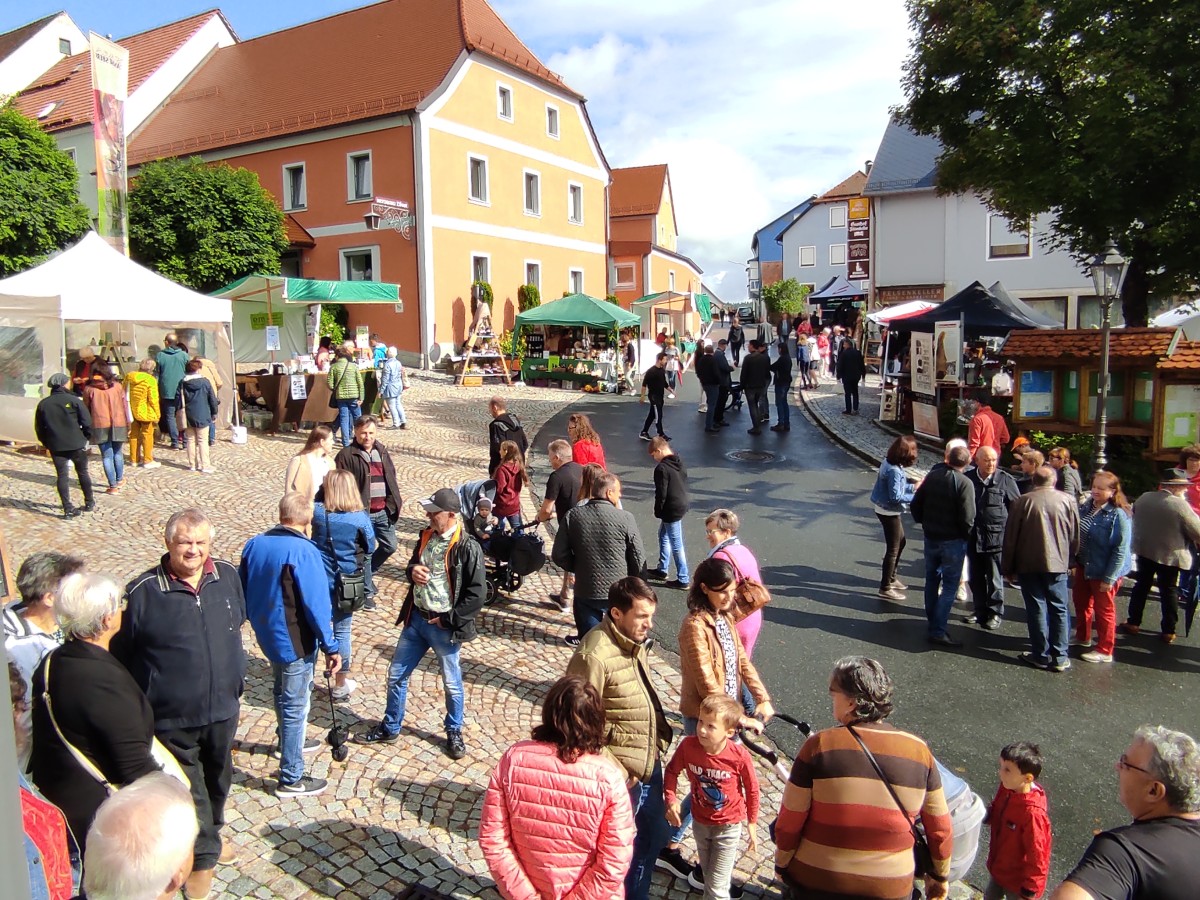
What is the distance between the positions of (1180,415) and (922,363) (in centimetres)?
513

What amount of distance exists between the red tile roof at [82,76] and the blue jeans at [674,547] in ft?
113

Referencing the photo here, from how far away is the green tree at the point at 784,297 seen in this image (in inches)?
1948

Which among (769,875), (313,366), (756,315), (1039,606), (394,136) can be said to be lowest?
(769,875)

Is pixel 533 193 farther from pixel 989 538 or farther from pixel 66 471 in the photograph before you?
pixel 989 538

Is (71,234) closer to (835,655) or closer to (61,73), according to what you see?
(61,73)

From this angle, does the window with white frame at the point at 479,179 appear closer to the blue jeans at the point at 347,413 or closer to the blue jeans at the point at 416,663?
the blue jeans at the point at 347,413

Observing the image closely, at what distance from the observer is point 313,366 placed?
18453mm

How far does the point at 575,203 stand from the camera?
34625 millimetres

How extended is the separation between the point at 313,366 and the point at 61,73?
29531 millimetres

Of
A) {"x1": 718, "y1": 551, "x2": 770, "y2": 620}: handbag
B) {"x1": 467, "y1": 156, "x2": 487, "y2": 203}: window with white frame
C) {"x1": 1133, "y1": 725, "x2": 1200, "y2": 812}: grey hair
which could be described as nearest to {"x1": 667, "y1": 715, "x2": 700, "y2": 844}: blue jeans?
{"x1": 718, "y1": 551, "x2": 770, "y2": 620}: handbag

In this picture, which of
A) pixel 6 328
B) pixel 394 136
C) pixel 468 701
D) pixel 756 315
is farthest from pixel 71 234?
pixel 756 315

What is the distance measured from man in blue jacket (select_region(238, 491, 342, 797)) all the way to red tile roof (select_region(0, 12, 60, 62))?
44.1 metres

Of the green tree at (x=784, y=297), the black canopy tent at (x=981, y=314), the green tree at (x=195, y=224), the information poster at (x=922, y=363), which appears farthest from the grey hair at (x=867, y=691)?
the green tree at (x=784, y=297)

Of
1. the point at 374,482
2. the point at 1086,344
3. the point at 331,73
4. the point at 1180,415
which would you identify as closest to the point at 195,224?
the point at 331,73
